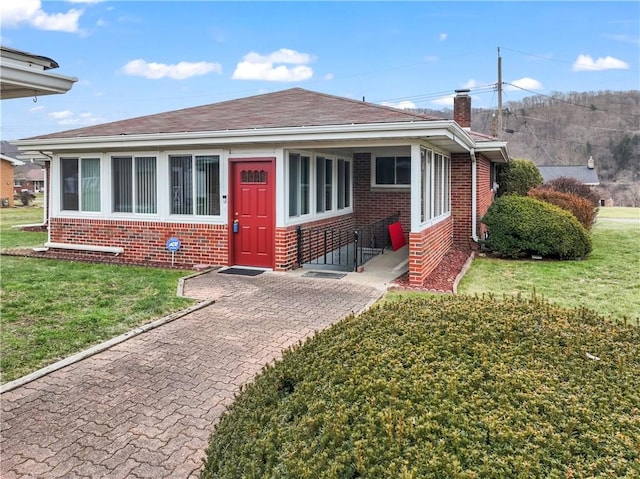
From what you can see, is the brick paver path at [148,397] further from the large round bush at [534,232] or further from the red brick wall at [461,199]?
the red brick wall at [461,199]

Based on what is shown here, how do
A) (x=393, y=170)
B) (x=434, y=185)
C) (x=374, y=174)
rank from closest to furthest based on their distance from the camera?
(x=434, y=185), (x=393, y=170), (x=374, y=174)

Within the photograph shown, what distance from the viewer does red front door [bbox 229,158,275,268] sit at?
1056cm

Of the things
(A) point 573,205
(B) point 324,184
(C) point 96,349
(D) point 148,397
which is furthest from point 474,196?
(D) point 148,397

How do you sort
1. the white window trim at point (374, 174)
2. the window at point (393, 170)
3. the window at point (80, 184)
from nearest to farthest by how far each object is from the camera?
1. the window at point (80, 184)
2. the white window trim at point (374, 174)
3. the window at point (393, 170)

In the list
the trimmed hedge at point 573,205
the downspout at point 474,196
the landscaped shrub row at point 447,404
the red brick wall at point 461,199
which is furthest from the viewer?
the trimmed hedge at point 573,205

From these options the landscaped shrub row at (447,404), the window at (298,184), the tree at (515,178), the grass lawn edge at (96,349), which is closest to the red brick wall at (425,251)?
the window at (298,184)

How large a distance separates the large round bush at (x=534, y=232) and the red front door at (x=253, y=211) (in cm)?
596

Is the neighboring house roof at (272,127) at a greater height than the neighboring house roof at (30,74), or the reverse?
the neighboring house roof at (272,127)

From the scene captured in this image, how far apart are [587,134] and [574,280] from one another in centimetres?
5562

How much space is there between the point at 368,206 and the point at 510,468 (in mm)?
13320

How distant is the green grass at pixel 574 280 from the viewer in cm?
809

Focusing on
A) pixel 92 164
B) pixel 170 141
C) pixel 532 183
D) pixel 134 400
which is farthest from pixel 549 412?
pixel 532 183

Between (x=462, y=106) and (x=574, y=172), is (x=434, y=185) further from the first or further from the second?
(x=574, y=172)

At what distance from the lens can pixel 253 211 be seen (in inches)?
423
